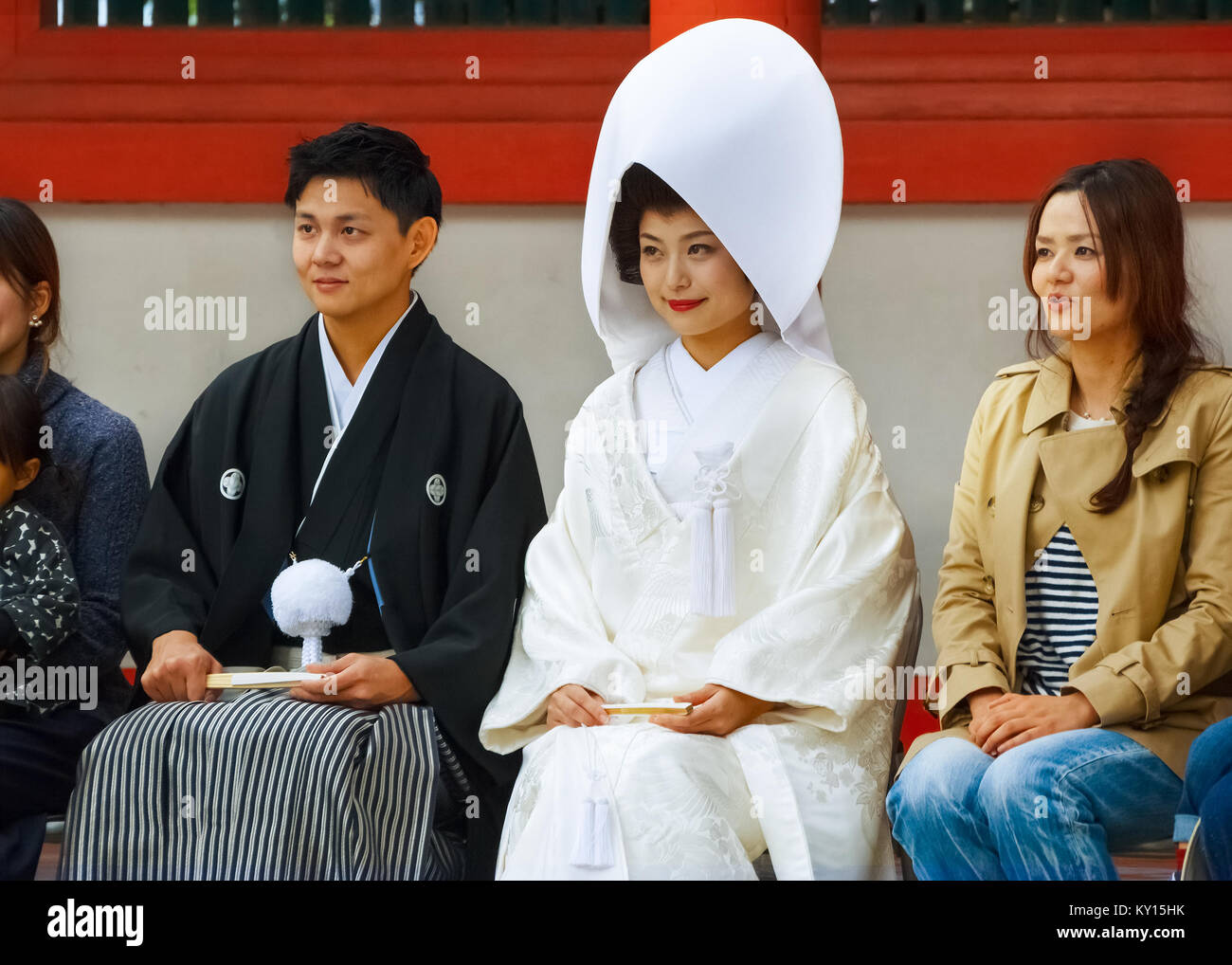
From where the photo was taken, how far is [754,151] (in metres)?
3.17

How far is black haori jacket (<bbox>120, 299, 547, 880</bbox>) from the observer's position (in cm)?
327

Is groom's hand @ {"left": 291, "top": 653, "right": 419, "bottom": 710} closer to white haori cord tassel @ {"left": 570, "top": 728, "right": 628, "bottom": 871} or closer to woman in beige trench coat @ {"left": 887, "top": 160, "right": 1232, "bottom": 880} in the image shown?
white haori cord tassel @ {"left": 570, "top": 728, "right": 628, "bottom": 871}

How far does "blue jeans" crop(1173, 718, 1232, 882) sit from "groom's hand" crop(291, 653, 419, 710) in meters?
1.51

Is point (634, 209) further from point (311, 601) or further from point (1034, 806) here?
point (1034, 806)

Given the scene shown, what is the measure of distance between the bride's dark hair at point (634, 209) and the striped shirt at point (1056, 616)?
1.03 meters

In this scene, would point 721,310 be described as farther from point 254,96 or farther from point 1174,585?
point 254,96

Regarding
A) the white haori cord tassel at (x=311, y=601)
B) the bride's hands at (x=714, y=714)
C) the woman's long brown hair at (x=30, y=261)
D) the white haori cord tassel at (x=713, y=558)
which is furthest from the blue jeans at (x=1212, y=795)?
the woman's long brown hair at (x=30, y=261)

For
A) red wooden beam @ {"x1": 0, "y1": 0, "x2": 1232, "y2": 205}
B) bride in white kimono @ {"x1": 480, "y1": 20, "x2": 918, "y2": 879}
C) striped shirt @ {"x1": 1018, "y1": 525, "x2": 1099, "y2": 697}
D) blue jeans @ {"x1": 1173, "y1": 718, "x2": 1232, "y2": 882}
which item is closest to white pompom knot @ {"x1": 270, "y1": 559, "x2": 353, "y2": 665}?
bride in white kimono @ {"x1": 480, "y1": 20, "x2": 918, "y2": 879}

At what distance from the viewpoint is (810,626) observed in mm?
3057

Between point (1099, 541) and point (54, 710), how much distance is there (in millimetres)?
2198

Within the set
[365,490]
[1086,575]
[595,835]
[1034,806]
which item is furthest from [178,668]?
[1086,575]

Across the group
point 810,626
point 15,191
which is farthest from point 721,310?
point 15,191

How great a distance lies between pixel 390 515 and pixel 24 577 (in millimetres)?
776

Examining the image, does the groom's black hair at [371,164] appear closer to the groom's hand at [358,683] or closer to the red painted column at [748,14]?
the red painted column at [748,14]
